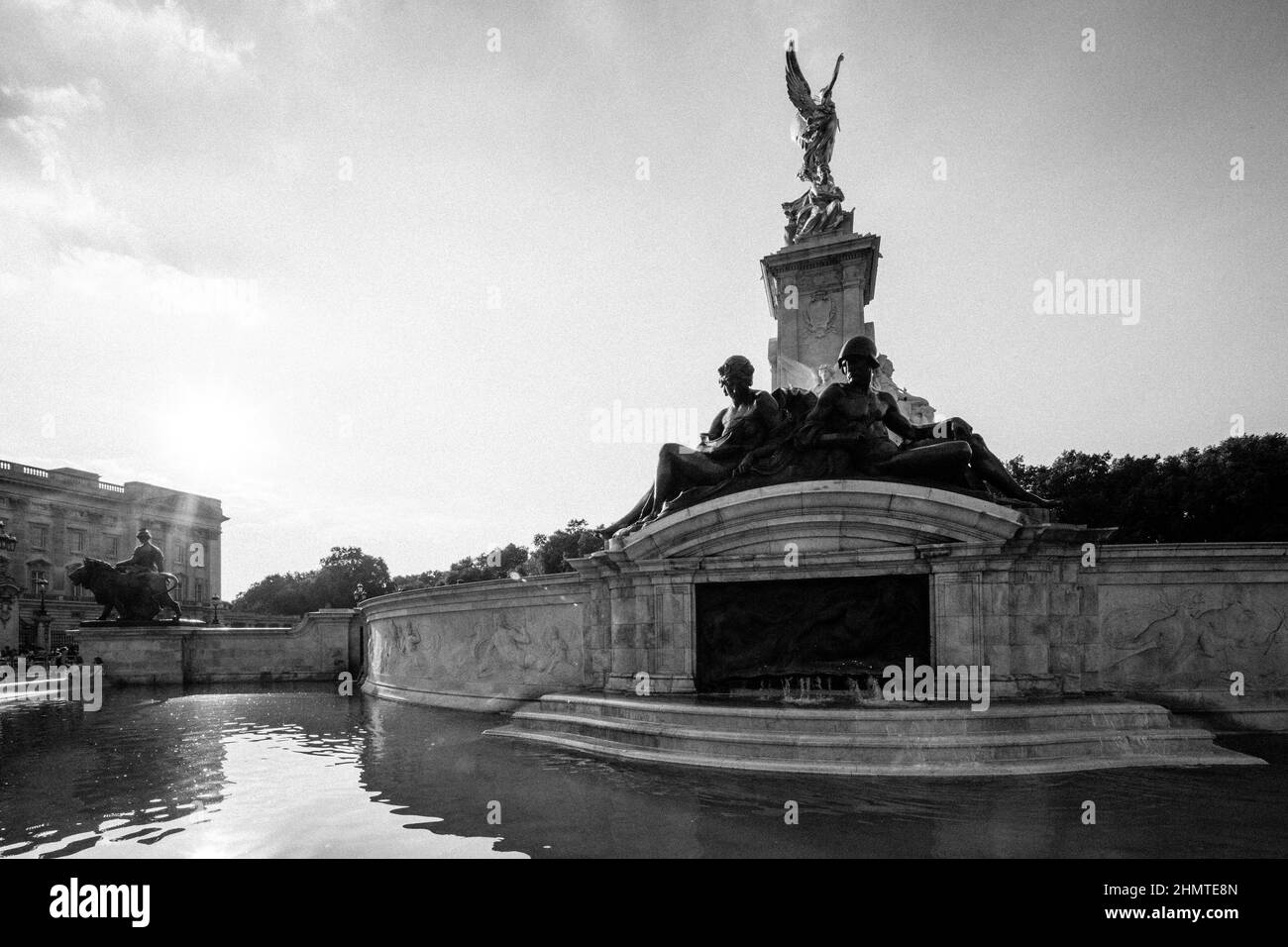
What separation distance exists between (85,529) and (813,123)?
75.2 meters

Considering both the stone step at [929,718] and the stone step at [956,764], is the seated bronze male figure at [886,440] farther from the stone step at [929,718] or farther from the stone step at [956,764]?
the stone step at [956,764]

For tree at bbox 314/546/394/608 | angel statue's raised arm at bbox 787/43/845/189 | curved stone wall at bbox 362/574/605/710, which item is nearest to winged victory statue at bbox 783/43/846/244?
angel statue's raised arm at bbox 787/43/845/189

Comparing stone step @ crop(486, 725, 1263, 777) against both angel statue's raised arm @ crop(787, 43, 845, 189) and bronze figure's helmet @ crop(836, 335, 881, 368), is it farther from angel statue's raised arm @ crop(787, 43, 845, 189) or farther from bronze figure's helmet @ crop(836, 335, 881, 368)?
angel statue's raised arm @ crop(787, 43, 845, 189)

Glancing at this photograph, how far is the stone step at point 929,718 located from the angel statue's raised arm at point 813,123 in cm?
1818

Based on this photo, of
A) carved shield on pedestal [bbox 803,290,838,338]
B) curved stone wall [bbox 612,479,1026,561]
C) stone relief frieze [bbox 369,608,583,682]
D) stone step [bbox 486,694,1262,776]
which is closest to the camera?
stone step [bbox 486,694,1262,776]

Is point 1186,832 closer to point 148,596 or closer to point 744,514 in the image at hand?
point 744,514

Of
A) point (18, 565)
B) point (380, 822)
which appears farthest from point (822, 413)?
point (18, 565)

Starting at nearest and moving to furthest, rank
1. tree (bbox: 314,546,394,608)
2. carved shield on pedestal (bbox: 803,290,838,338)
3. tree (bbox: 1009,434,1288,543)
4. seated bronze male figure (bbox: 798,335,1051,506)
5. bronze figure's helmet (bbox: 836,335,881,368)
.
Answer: seated bronze male figure (bbox: 798,335,1051,506) < bronze figure's helmet (bbox: 836,335,881,368) < carved shield on pedestal (bbox: 803,290,838,338) < tree (bbox: 1009,434,1288,543) < tree (bbox: 314,546,394,608)

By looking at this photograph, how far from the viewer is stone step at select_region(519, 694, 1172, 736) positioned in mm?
8109

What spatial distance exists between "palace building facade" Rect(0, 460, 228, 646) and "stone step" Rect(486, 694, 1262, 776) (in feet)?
185

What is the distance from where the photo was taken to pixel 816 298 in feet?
69.8

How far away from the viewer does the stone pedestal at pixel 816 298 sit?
817 inches

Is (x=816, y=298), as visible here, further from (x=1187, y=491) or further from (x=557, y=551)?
(x=557, y=551)

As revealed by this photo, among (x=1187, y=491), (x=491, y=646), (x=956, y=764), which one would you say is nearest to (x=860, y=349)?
(x=956, y=764)
